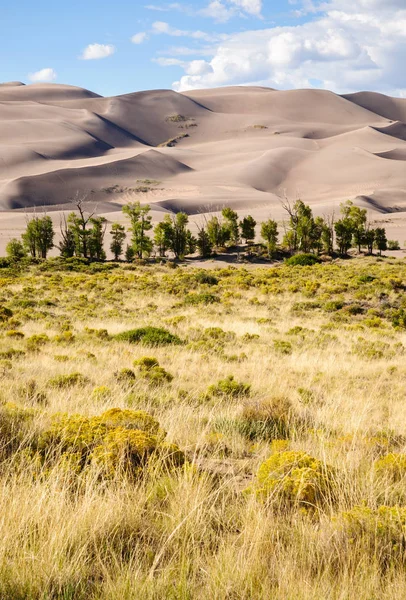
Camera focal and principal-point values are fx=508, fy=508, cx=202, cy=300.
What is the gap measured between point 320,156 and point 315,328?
18401cm

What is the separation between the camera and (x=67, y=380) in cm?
797

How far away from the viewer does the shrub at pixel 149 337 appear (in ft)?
44.2

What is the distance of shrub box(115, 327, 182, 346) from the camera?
13.5 meters

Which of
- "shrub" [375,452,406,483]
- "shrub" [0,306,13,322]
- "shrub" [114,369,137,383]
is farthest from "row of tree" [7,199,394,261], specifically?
"shrub" [375,452,406,483]

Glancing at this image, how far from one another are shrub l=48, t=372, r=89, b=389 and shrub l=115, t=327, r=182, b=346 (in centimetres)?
496

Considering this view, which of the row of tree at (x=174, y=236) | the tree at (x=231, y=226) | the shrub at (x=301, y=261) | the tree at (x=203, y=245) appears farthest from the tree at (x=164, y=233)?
the shrub at (x=301, y=261)

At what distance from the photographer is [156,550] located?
2961 millimetres

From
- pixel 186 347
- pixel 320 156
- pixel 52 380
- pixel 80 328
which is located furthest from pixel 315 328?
pixel 320 156

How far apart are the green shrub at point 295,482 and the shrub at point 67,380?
15.2 ft

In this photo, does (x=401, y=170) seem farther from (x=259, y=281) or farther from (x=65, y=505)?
(x=65, y=505)

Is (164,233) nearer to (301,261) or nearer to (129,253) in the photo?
(129,253)

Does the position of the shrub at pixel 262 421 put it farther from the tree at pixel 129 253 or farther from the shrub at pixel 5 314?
the tree at pixel 129 253

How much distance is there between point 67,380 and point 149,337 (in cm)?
572

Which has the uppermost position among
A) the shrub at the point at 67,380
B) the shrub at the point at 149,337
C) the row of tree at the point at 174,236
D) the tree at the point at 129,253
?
the row of tree at the point at 174,236
